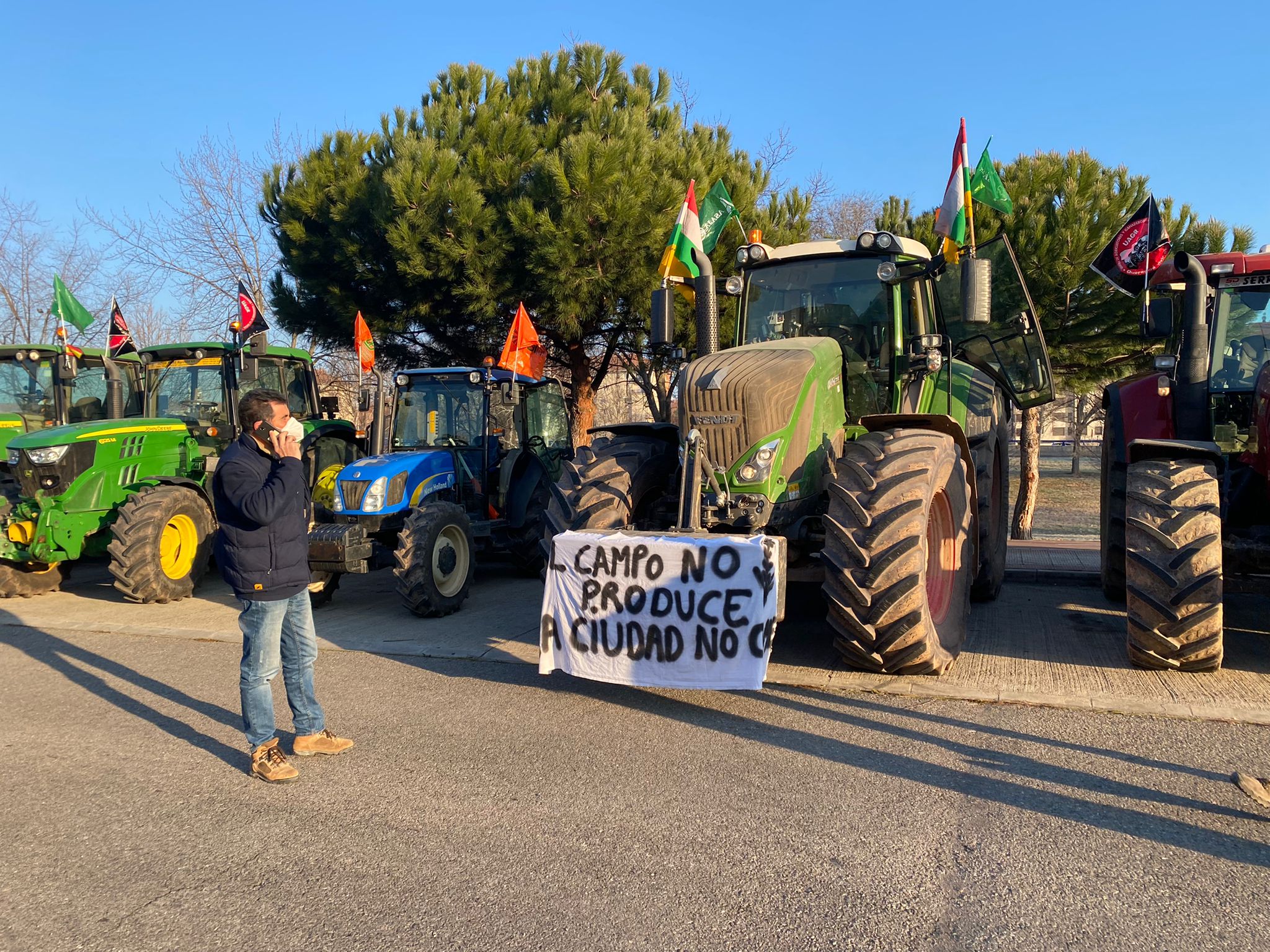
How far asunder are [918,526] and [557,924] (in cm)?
285

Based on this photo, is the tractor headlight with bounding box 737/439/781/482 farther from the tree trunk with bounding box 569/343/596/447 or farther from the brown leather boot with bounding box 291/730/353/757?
the tree trunk with bounding box 569/343/596/447

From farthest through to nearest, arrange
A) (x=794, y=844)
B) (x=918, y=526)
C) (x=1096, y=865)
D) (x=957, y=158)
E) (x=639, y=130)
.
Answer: (x=639, y=130) < (x=957, y=158) < (x=918, y=526) < (x=794, y=844) < (x=1096, y=865)

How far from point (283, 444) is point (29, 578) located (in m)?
6.86

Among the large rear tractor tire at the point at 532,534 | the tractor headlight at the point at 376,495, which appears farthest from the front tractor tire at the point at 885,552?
the large rear tractor tire at the point at 532,534

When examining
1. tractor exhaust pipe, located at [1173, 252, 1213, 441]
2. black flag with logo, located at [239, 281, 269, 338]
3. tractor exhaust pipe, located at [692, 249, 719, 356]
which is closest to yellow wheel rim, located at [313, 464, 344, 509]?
black flag with logo, located at [239, 281, 269, 338]

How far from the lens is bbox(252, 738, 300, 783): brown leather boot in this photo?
4.21m

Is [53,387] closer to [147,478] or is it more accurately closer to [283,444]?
[147,478]

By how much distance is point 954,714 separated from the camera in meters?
4.93

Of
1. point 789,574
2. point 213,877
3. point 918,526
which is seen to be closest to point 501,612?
point 789,574

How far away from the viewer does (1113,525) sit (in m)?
6.97

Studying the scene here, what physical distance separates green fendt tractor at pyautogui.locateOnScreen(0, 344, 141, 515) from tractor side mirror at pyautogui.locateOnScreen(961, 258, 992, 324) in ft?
30.6

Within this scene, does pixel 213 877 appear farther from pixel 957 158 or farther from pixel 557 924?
pixel 957 158

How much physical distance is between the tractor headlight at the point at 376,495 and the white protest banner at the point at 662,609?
11.3ft

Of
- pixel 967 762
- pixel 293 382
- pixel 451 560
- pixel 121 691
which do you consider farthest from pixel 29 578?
pixel 967 762
